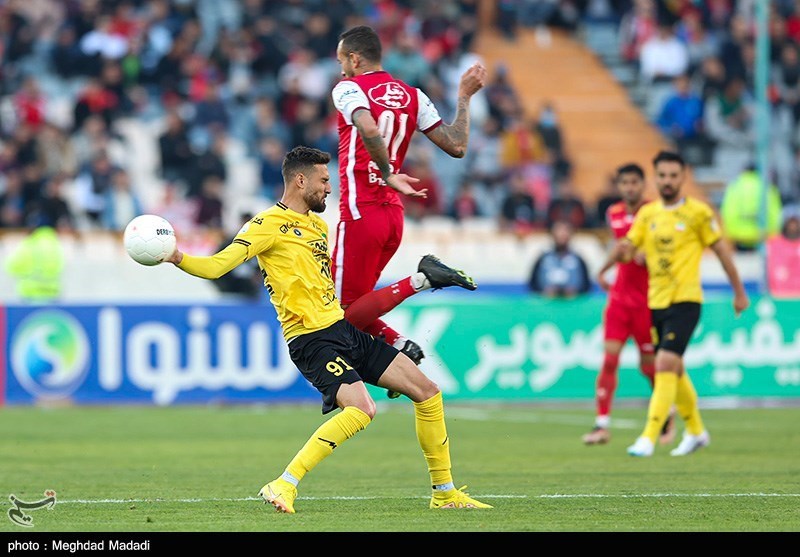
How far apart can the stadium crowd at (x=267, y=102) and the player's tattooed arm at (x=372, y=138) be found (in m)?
13.8

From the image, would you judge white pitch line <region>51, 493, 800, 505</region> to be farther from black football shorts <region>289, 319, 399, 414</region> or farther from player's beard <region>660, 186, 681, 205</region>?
player's beard <region>660, 186, 681, 205</region>

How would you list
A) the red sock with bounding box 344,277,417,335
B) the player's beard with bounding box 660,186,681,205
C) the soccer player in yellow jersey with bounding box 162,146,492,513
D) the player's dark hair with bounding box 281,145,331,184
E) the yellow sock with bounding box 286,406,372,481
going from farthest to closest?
the player's beard with bounding box 660,186,681,205 → the red sock with bounding box 344,277,417,335 → the player's dark hair with bounding box 281,145,331,184 → the soccer player in yellow jersey with bounding box 162,146,492,513 → the yellow sock with bounding box 286,406,372,481

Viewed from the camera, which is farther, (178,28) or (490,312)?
(178,28)

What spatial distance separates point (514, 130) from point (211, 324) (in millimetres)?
8889

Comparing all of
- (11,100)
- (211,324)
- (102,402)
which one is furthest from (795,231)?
(11,100)

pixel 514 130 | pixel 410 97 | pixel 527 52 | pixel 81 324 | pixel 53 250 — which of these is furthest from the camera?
pixel 527 52

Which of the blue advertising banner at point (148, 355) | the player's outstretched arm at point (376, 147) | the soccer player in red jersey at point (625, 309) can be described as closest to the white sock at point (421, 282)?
the player's outstretched arm at point (376, 147)

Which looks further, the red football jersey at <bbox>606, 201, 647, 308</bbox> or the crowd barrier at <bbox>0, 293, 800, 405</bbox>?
the crowd barrier at <bbox>0, 293, 800, 405</bbox>

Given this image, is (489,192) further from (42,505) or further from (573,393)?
(42,505)

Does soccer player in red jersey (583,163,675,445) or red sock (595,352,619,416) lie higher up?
soccer player in red jersey (583,163,675,445)

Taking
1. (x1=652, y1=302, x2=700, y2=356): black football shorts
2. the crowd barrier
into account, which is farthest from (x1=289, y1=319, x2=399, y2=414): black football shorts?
the crowd barrier

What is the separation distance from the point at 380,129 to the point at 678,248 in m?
4.49

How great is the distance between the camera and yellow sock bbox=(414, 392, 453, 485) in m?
9.70

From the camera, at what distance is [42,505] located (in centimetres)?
959
